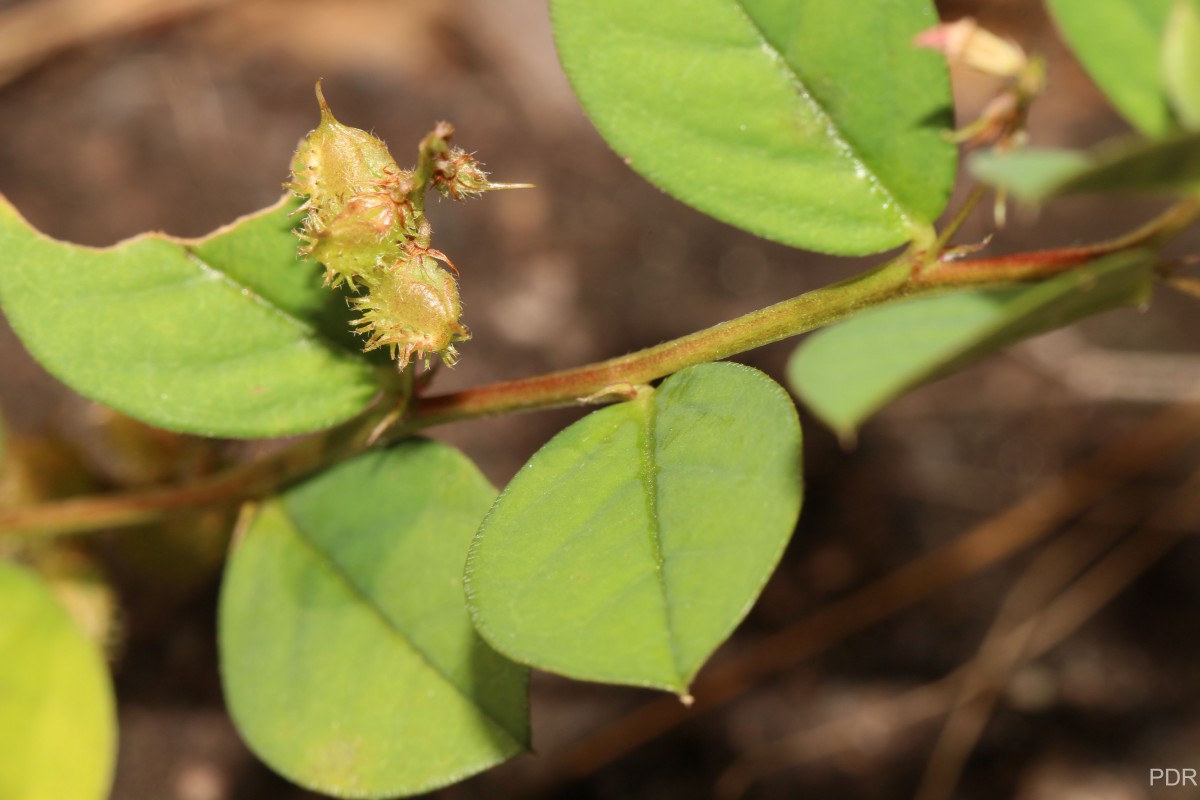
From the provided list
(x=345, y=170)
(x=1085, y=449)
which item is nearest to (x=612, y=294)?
(x=1085, y=449)

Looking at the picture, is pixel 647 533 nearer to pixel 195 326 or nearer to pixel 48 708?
pixel 195 326

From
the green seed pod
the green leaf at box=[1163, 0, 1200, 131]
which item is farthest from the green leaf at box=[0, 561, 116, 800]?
the green leaf at box=[1163, 0, 1200, 131]

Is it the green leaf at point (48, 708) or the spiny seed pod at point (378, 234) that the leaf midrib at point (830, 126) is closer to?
the spiny seed pod at point (378, 234)

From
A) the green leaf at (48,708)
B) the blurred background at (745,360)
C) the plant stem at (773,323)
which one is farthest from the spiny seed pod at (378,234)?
the blurred background at (745,360)

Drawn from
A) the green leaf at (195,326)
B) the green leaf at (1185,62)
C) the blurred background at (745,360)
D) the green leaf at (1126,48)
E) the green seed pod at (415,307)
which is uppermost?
the green leaf at (1185,62)

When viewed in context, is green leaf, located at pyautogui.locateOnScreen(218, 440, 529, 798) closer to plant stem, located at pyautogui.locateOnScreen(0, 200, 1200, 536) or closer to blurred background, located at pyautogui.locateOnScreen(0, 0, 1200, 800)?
plant stem, located at pyautogui.locateOnScreen(0, 200, 1200, 536)

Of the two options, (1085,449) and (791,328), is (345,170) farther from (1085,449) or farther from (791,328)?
(1085,449)

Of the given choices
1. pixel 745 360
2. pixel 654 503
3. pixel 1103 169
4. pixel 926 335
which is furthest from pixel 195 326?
pixel 745 360
